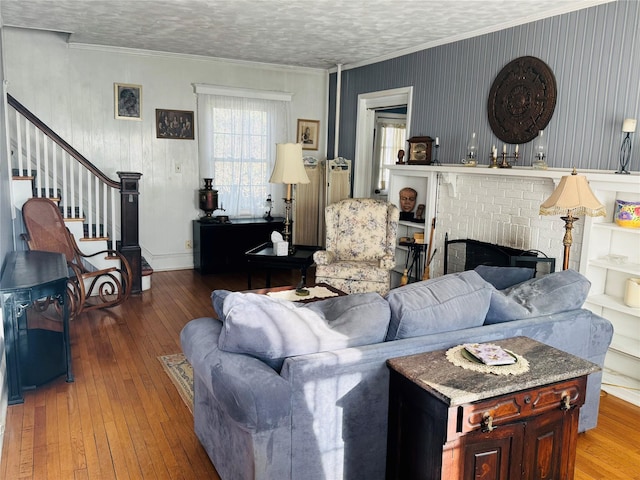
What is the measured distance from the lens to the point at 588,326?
9.49 ft

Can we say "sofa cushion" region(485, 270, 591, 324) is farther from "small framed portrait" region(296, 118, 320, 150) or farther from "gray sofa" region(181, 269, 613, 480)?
"small framed portrait" region(296, 118, 320, 150)

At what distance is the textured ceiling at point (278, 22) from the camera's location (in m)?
4.45

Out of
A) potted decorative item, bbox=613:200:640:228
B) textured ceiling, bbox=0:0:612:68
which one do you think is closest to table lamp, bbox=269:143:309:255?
textured ceiling, bbox=0:0:612:68

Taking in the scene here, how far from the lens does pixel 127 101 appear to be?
6.55 meters

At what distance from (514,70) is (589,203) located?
1758 mm

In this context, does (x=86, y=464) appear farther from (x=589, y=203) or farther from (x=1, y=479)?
(x=589, y=203)

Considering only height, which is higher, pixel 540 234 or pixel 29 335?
pixel 540 234

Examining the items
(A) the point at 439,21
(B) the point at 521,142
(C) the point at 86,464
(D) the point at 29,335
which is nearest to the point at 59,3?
(D) the point at 29,335

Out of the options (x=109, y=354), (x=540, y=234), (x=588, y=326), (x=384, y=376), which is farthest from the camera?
(x=540, y=234)

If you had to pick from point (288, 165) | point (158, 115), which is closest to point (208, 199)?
point (158, 115)

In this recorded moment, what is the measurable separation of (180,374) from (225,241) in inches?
129

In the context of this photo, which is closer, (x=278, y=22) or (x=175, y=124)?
(x=278, y=22)

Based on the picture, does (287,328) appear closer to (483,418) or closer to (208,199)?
(483,418)

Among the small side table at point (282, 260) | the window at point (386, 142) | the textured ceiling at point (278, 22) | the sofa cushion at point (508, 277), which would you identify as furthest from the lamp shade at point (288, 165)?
→ the sofa cushion at point (508, 277)
